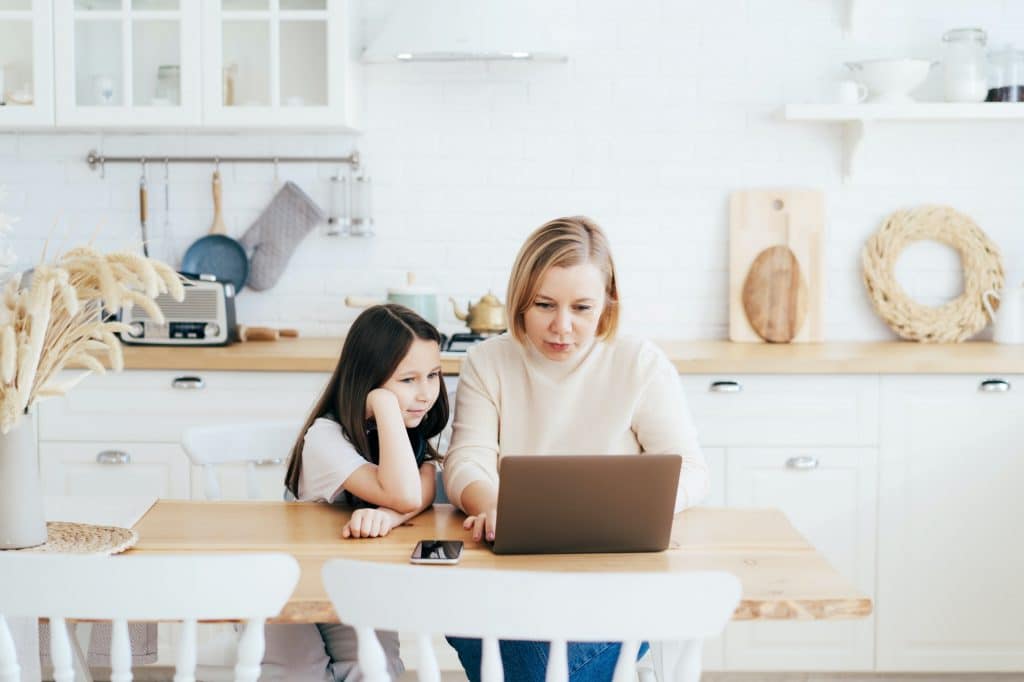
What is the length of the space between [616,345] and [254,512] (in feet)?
2.39

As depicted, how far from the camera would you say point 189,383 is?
3277 millimetres

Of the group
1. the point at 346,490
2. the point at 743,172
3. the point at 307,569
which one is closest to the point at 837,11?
the point at 743,172

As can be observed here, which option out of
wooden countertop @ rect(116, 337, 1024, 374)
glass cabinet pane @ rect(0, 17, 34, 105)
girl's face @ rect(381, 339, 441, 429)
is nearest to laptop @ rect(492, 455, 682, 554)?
girl's face @ rect(381, 339, 441, 429)

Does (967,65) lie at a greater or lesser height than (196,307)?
greater

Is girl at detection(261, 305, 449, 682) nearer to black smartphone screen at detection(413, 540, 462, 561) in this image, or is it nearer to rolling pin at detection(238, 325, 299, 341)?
black smartphone screen at detection(413, 540, 462, 561)

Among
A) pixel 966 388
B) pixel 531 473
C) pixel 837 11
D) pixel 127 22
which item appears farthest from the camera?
pixel 837 11

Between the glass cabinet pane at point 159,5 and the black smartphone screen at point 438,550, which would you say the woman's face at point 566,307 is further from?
the glass cabinet pane at point 159,5

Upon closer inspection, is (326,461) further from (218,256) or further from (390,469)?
(218,256)

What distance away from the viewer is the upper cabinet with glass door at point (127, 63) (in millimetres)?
3473

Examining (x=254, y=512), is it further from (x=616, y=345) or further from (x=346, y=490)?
(x=616, y=345)

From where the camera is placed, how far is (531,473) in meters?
1.64

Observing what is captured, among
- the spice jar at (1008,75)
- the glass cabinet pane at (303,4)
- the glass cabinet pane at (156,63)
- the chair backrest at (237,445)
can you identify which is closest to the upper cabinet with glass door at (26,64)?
the glass cabinet pane at (156,63)

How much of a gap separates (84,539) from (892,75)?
2.73 meters

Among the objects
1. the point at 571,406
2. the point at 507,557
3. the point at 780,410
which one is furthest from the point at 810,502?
the point at 507,557
